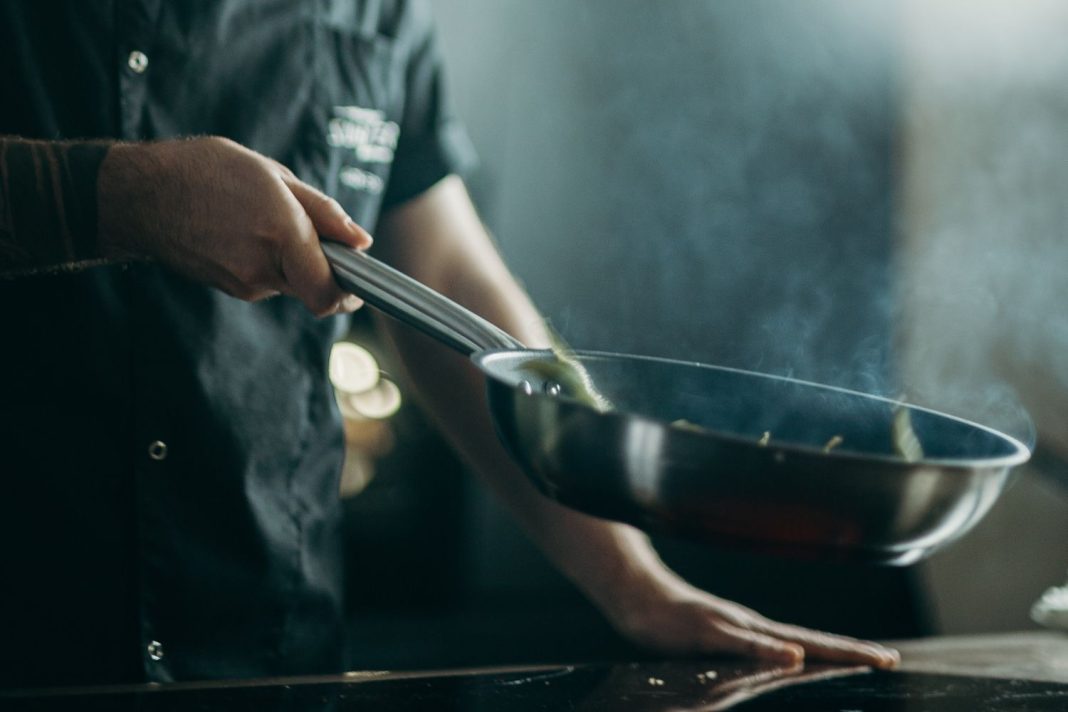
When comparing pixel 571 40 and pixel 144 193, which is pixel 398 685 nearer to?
pixel 144 193

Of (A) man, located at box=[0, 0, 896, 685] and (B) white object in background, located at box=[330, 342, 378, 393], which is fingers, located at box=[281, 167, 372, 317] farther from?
(B) white object in background, located at box=[330, 342, 378, 393]

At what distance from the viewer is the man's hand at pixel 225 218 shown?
0.70 metres

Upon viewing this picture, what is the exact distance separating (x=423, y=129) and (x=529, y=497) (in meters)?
0.42

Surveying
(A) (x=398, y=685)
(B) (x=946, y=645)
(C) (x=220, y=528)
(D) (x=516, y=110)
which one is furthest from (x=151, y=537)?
(D) (x=516, y=110)

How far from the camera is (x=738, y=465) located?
0.55 meters

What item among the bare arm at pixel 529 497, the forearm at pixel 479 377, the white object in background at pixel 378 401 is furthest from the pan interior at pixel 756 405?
the white object in background at pixel 378 401

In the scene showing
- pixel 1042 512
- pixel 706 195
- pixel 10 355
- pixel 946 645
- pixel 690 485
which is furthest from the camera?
pixel 706 195

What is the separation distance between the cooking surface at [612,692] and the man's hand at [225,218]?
10.0 inches

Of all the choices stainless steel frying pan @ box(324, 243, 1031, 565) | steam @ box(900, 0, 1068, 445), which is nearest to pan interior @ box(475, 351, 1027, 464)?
stainless steel frying pan @ box(324, 243, 1031, 565)

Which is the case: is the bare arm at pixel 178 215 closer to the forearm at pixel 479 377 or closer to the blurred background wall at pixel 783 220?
the forearm at pixel 479 377

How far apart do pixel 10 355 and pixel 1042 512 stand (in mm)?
2108

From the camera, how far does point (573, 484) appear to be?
61cm

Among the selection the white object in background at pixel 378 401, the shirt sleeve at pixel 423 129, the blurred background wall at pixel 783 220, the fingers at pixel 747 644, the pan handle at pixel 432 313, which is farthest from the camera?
the blurred background wall at pixel 783 220

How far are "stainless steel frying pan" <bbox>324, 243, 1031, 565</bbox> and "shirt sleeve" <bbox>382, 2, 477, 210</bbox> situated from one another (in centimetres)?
46
